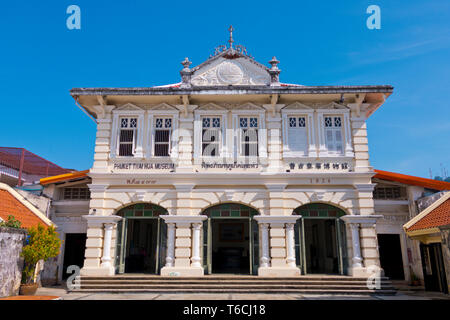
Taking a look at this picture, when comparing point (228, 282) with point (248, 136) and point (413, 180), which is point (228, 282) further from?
point (413, 180)

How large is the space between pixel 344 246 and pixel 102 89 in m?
11.4

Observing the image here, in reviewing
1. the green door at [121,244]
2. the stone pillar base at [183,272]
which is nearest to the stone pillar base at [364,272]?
the stone pillar base at [183,272]

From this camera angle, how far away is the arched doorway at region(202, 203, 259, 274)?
13.1 meters

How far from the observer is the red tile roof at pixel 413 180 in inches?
552

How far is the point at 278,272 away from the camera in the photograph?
40.9 feet

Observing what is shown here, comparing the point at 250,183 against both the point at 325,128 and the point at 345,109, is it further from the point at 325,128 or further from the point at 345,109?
the point at 345,109

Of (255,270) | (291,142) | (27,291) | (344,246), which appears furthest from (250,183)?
(27,291)

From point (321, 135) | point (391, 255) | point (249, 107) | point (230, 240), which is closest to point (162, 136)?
point (249, 107)

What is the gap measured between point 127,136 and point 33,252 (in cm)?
549

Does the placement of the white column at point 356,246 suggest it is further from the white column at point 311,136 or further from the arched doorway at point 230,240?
the arched doorway at point 230,240

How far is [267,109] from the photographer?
14.1 metres
